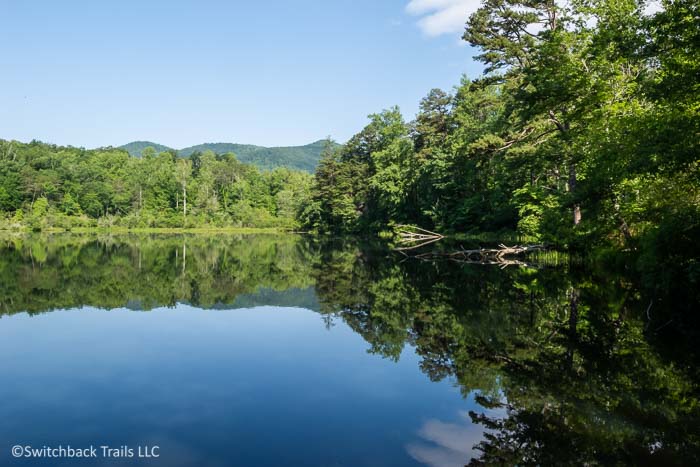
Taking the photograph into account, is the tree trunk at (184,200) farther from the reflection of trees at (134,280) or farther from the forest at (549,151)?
the reflection of trees at (134,280)

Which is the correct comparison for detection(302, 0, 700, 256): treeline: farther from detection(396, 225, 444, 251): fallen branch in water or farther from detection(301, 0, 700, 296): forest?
detection(396, 225, 444, 251): fallen branch in water

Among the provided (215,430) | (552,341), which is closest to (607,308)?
(552,341)

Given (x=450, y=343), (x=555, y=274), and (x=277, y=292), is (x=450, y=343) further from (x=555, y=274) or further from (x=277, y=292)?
(x=555, y=274)

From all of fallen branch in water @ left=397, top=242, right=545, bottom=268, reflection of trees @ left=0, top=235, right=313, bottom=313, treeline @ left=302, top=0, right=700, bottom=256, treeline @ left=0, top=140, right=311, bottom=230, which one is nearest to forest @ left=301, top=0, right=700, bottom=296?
treeline @ left=302, top=0, right=700, bottom=256

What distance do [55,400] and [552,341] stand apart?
29.0 ft

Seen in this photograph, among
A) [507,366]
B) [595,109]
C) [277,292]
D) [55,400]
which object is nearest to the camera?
[55,400]

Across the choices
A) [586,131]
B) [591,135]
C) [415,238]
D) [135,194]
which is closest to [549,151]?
[586,131]

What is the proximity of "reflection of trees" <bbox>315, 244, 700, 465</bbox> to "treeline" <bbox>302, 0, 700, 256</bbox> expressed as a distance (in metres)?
2.97

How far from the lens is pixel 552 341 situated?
9.75 m

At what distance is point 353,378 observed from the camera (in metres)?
8.09

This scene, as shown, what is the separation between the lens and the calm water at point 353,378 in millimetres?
5492

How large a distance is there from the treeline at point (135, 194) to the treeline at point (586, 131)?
5156 centimetres

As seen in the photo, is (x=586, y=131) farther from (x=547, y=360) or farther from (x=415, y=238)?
(x=415, y=238)

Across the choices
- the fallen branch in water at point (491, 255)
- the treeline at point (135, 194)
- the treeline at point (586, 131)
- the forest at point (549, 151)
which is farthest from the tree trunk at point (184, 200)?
the fallen branch in water at point (491, 255)
